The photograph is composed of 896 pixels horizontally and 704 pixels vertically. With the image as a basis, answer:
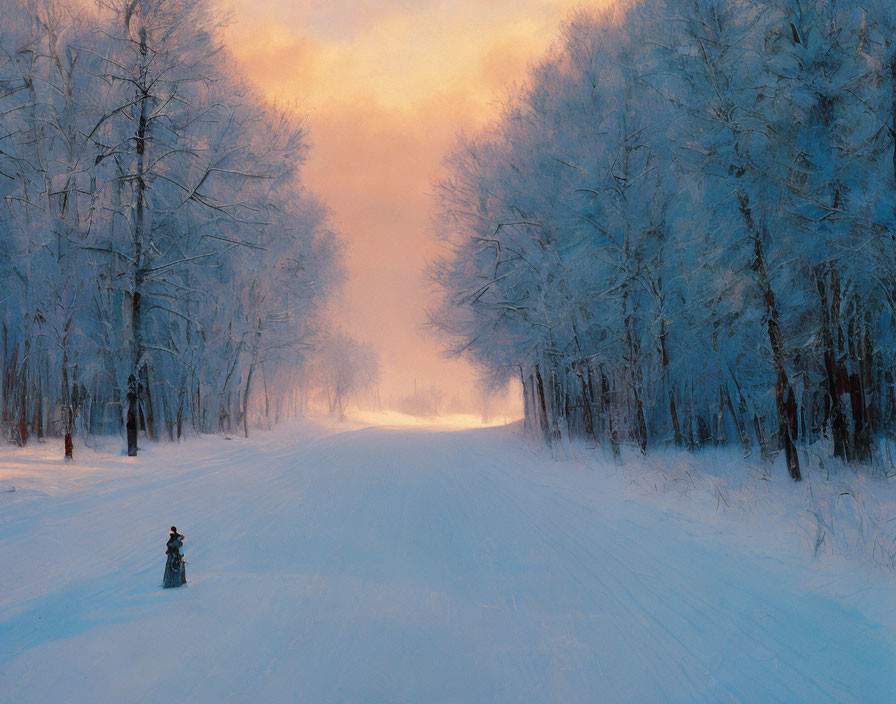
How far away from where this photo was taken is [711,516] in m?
8.04

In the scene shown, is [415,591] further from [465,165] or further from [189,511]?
[465,165]

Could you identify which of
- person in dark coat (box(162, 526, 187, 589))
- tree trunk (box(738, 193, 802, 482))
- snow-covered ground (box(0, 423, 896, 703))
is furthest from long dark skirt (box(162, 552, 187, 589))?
tree trunk (box(738, 193, 802, 482))

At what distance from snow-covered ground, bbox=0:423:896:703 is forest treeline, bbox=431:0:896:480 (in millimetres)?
3951

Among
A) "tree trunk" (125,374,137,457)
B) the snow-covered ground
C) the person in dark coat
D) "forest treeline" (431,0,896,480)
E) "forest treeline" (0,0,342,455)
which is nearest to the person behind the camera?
the snow-covered ground

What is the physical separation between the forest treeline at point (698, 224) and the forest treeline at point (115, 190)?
747 cm

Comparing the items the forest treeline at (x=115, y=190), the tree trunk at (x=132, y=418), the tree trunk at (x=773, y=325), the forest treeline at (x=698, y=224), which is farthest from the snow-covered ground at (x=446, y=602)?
the forest treeline at (x=115, y=190)

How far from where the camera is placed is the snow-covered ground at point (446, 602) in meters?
3.71

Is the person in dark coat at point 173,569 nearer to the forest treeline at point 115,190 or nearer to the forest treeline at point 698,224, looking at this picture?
the forest treeline at point 115,190

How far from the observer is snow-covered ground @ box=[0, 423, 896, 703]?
12.2 feet

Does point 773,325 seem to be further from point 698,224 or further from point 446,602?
point 446,602

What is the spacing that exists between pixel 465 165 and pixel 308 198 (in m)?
11.6

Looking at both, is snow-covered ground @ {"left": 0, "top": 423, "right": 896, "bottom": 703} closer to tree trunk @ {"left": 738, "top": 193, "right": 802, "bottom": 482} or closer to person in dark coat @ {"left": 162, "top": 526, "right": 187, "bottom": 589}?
person in dark coat @ {"left": 162, "top": 526, "right": 187, "bottom": 589}

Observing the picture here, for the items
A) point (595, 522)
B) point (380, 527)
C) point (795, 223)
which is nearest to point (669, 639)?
point (595, 522)

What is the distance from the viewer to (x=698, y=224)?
12.0 meters
